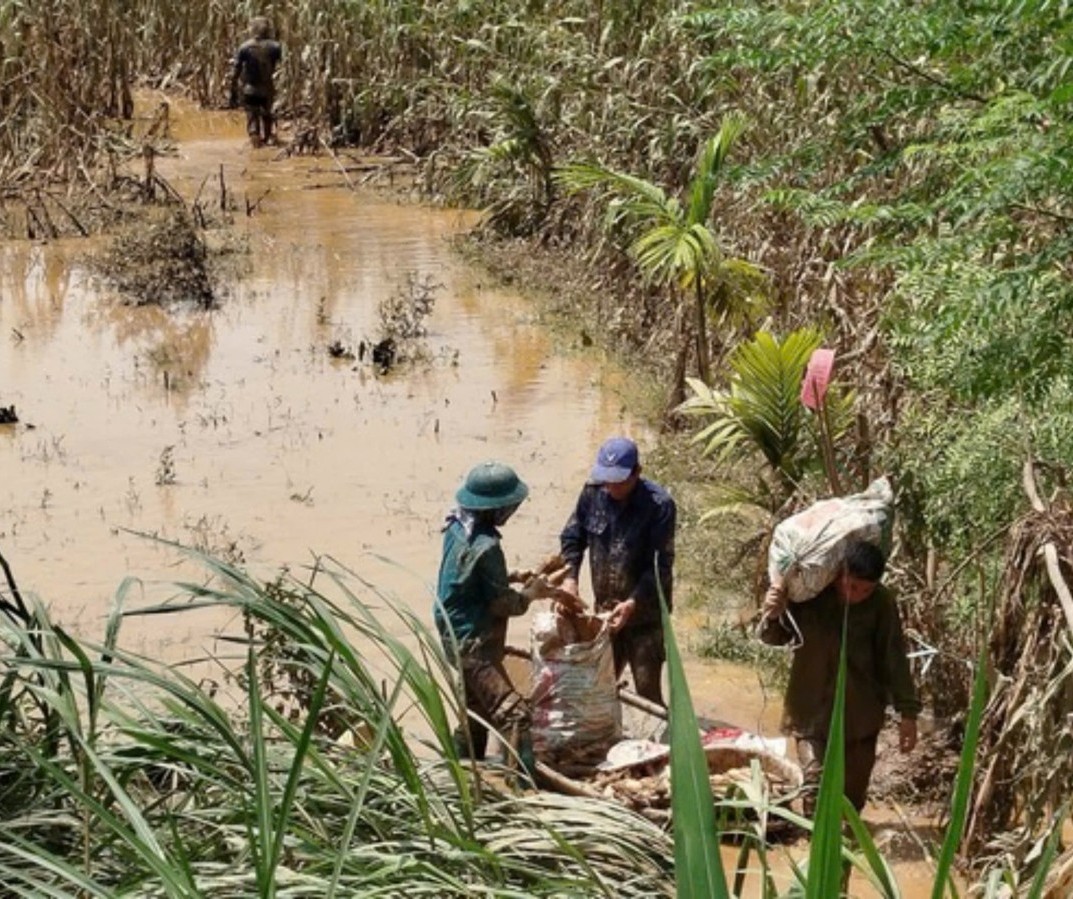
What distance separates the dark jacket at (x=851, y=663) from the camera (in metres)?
6.67

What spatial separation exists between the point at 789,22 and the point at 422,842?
3.79 meters

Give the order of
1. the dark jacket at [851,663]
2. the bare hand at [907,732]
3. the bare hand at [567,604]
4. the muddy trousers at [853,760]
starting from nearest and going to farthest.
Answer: the dark jacket at [851,663], the bare hand at [907,732], the muddy trousers at [853,760], the bare hand at [567,604]

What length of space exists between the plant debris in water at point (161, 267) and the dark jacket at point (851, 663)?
9.14 metres

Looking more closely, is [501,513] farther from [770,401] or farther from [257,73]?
[257,73]

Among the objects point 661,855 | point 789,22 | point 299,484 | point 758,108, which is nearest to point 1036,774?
point 661,855

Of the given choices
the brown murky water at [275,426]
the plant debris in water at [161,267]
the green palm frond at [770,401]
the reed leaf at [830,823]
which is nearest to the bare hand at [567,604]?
the brown murky water at [275,426]

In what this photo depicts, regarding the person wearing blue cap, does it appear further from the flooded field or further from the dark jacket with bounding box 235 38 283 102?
the dark jacket with bounding box 235 38 283 102

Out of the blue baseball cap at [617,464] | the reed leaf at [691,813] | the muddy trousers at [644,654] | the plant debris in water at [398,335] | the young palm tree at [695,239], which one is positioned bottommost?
the plant debris in water at [398,335]

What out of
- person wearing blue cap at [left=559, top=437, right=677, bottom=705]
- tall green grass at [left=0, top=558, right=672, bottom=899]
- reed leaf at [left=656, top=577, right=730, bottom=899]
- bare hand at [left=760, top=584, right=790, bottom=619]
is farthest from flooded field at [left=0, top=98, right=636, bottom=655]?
reed leaf at [left=656, top=577, right=730, bottom=899]

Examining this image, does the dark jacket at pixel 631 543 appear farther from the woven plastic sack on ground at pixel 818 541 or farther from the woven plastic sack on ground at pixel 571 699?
the woven plastic sack on ground at pixel 818 541

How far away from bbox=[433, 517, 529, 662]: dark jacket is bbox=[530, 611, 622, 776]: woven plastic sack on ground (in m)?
0.27

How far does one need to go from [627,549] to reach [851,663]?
130 centimetres

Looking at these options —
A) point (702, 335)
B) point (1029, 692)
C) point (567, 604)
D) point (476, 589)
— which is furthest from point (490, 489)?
point (702, 335)

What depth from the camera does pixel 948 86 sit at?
7281 mm
